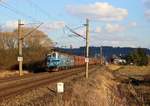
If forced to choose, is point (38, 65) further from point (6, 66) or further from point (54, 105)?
point (54, 105)

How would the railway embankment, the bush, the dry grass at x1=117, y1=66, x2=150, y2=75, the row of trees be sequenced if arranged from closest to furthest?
the railway embankment → the dry grass at x1=117, y1=66, x2=150, y2=75 → the row of trees → the bush

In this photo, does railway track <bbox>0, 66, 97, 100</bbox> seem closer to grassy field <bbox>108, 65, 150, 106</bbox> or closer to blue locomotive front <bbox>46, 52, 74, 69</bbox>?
grassy field <bbox>108, 65, 150, 106</bbox>

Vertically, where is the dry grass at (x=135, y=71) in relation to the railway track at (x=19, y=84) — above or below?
below

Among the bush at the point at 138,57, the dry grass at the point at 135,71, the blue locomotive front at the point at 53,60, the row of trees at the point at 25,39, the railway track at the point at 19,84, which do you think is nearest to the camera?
the railway track at the point at 19,84

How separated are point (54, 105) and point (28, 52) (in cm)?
7612

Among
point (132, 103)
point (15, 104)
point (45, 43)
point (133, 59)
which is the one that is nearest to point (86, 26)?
point (132, 103)

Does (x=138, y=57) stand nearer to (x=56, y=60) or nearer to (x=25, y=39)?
(x=25, y=39)

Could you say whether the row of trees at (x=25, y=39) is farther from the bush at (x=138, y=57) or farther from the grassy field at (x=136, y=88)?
the bush at (x=138, y=57)

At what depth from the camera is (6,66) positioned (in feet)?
263

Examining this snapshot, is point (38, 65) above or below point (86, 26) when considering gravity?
below

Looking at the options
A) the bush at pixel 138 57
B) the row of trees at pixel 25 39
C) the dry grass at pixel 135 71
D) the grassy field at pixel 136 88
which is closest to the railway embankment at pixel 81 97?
the grassy field at pixel 136 88

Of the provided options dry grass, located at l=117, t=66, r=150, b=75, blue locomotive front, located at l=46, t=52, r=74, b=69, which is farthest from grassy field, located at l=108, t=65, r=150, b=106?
dry grass, located at l=117, t=66, r=150, b=75

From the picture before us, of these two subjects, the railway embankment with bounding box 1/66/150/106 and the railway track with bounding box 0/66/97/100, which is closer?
the railway embankment with bounding box 1/66/150/106

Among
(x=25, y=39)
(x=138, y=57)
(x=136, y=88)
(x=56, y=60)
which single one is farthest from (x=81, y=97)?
(x=138, y=57)
